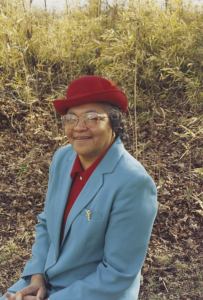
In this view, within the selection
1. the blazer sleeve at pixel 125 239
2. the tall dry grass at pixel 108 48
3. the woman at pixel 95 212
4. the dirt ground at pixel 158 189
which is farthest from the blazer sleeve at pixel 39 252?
the tall dry grass at pixel 108 48

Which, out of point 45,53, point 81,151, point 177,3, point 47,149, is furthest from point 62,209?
point 177,3

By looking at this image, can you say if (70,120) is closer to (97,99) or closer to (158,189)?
(97,99)

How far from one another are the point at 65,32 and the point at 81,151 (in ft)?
12.1

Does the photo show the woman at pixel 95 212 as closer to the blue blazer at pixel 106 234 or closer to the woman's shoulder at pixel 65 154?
the blue blazer at pixel 106 234

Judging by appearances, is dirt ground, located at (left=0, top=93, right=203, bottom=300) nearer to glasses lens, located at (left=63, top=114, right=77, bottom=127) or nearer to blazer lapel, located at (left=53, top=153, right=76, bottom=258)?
blazer lapel, located at (left=53, top=153, right=76, bottom=258)

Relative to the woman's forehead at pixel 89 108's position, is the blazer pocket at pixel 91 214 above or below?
below

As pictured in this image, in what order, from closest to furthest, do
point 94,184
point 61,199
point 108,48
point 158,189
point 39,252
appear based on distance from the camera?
point 94,184, point 61,199, point 39,252, point 158,189, point 108,48

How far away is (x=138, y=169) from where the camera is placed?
1.22m

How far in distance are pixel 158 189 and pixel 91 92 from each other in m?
1.95

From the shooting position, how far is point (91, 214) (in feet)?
4.00

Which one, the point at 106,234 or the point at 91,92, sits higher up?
the point at 91,92

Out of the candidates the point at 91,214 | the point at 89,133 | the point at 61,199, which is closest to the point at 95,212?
the point at 91,214

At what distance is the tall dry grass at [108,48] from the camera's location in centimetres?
381

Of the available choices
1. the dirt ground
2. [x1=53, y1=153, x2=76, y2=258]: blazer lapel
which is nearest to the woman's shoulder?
[x1=53, y1=153, x2=76, y2=258]: blazer lapel
